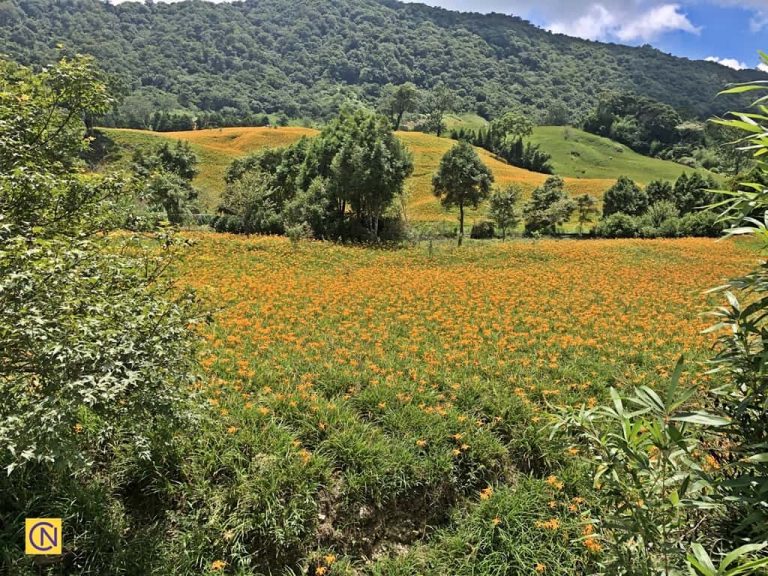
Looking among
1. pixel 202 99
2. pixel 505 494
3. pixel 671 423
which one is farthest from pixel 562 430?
pixel 202 99

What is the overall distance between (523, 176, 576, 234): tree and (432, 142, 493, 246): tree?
10.6 metres

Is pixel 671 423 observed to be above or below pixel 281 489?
above

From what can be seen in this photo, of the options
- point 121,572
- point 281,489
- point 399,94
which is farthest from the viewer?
point 399,94

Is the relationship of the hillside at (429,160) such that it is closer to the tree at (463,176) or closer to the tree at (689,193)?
the tree at (689,193)

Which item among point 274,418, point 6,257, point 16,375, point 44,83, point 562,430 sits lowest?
point 274,418

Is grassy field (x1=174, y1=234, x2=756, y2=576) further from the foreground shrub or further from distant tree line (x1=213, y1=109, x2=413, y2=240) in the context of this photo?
distant tree line (x1=213, y1=109, x2=413, y2=240)

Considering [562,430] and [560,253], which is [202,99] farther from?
[562,430]

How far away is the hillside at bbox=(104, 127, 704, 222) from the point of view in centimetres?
5084

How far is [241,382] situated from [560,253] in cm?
1973

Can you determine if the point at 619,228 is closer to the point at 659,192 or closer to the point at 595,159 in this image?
the point at 659,192

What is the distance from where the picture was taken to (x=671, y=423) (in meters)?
2.02

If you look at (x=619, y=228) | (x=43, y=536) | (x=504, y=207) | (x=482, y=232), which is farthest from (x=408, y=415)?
(x=619, y=228)

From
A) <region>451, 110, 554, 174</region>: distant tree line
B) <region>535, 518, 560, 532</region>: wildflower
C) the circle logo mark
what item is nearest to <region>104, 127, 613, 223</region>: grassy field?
<region>451, 110, 554, 174</region>: distant tree line

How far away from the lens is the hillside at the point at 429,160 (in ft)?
167
